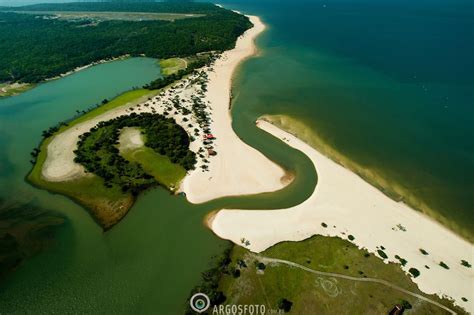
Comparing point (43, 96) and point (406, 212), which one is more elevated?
point (406, 212)

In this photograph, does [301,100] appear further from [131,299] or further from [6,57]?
[6,57]

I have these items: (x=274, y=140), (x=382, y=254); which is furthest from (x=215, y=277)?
(x=274, y=140)

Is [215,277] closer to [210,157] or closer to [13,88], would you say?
[210,157]

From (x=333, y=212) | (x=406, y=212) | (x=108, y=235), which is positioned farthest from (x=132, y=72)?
(x=406, y=212)

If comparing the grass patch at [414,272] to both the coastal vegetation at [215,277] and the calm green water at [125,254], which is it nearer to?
the calm green water at [125,254]

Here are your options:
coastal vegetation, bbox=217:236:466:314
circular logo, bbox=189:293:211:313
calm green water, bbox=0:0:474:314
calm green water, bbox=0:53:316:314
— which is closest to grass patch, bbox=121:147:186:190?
calm green water, bbox=0:53:316:314

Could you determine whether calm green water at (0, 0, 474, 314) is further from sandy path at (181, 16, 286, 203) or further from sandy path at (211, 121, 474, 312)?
sandy path at (211, 121, 474, 312)

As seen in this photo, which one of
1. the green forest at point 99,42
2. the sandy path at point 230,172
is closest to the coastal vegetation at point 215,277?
the sandy path at point 230,172
